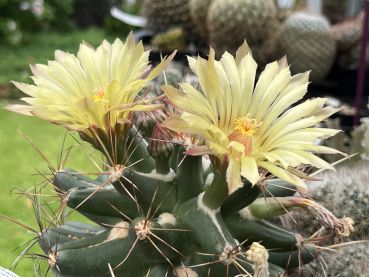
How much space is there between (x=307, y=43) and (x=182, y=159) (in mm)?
2432

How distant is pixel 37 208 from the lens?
93 cm

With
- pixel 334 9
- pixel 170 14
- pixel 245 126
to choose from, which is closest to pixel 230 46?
pixel 170 14

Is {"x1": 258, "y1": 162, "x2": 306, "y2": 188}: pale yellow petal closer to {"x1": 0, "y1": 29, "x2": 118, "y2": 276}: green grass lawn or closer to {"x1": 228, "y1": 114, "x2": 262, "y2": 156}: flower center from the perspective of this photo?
{"x1": 228, "y1": 114, "x2": 262, "y2": 156}: flower center

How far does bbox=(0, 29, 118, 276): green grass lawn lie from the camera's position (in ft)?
6.28

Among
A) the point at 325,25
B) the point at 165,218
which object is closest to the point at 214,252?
the point at 165,218

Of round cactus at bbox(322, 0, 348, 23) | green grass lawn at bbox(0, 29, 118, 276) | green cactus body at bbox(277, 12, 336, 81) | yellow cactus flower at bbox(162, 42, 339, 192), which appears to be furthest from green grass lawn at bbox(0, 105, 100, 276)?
round cactus at bbox(322, 0, 348, 23)

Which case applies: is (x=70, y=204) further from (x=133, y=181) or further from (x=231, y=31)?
(x=231, y=31)

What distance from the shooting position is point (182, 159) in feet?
2.51

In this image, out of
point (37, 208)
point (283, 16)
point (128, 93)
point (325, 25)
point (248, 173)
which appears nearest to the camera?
point (248, 173)

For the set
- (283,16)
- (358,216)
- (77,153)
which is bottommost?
(77,153)

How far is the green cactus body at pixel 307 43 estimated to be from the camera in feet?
10.1

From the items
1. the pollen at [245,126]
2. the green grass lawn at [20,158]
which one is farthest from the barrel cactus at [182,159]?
the green grass lawn at [20,158]

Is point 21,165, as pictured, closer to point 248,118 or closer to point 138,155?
point 138,155

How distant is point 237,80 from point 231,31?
89.3 inches
